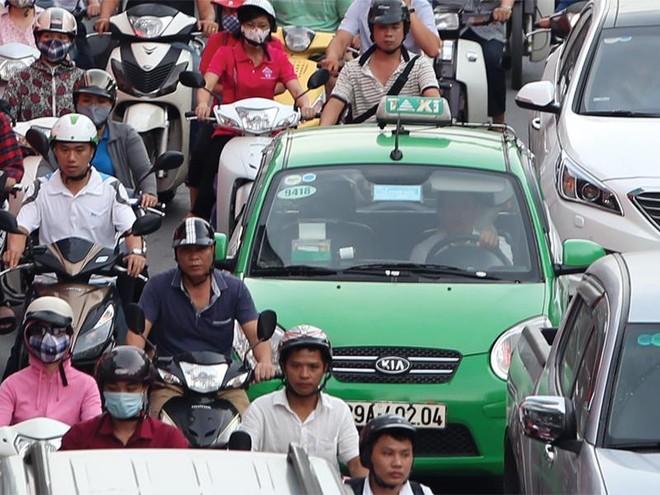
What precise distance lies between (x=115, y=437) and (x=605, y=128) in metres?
5.51

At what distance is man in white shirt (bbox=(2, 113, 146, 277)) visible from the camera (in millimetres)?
10930

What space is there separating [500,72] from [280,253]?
6.50 metres

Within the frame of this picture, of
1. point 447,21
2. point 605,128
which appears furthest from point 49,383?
point 447,21

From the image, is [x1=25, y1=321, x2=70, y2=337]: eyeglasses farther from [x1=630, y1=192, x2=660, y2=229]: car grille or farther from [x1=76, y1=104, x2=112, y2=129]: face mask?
[x1=630, y1=192, x2=660, y2=229]: car grille

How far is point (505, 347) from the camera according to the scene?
975 cm

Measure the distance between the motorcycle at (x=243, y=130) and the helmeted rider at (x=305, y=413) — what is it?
16.0ft

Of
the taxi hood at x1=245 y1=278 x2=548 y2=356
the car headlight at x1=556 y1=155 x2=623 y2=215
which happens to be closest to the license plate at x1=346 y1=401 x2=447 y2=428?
the taxi hood at x1=245 y1=278 x2=548 y2=356

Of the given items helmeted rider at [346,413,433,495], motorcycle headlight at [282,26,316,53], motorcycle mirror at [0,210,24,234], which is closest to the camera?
helmeted rider at [346,413,433,495]

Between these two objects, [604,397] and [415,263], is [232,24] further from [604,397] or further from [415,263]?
[604,397]

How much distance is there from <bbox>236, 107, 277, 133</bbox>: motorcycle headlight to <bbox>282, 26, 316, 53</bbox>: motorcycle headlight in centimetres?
246

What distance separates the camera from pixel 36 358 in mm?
9086

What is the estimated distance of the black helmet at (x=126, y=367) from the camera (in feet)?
26.1

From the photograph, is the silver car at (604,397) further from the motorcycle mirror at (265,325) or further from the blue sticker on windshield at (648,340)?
the motorcycle mirror at (265,325)

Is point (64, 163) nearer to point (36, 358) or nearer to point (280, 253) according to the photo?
point (280, 253)
